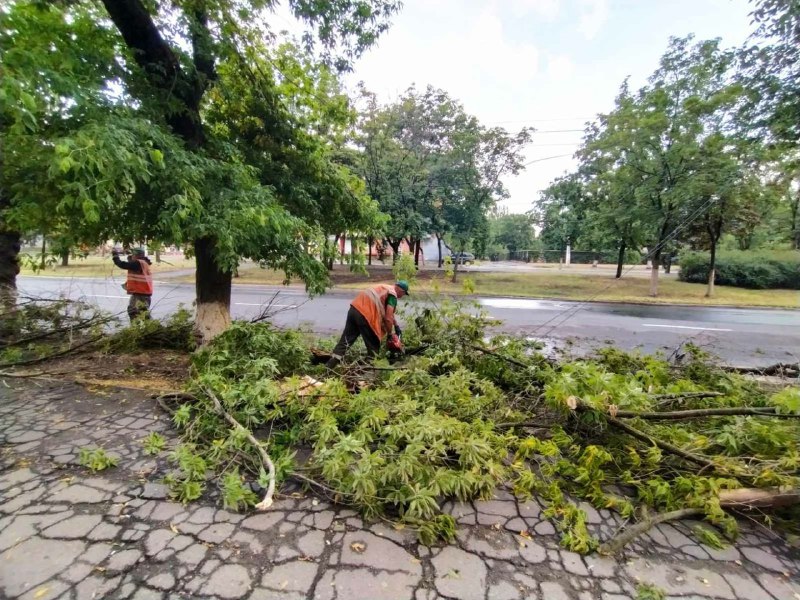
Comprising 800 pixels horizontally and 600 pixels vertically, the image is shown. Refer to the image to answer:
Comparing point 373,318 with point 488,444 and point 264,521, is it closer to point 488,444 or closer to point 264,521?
point 488,444

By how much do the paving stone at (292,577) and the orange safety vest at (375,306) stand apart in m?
2.60

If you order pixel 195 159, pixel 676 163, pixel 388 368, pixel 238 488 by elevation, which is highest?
pixel 676 163

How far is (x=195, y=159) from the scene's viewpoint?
340 cm

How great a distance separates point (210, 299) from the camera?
4820 mm

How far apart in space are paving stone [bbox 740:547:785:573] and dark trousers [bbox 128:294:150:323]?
6.56 m

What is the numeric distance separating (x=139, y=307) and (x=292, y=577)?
5480 millimetres

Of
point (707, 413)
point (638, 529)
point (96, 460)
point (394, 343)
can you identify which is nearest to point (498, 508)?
point (638, 529)

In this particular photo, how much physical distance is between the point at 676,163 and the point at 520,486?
13522 millimetres

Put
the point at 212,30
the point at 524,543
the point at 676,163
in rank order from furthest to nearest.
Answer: the point at 676,163
the point at 212,30
the point at 524,543

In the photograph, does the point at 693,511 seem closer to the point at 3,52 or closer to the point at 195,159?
the point at 195,159

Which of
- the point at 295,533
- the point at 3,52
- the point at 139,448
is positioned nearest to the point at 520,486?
the point at 295,533

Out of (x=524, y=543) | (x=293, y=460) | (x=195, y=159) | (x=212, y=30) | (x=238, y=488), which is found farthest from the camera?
(x=212, y=30)

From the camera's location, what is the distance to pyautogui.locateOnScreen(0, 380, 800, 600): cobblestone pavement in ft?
5.81

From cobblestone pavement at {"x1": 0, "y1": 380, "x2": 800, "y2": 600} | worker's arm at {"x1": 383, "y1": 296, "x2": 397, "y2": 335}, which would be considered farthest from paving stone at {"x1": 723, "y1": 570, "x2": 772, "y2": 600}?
worker's arm at {"x1": 383, "y1": 296, "x2": 397, "y2": 335}
